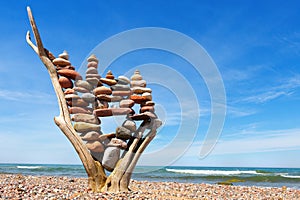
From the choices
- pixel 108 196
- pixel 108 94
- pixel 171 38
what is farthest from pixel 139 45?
pixel 108 196

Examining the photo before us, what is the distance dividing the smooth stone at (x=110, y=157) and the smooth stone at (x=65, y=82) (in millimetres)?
1620

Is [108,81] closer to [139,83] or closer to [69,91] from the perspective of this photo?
[139,83]

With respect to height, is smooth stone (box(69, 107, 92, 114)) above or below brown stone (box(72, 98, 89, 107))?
below

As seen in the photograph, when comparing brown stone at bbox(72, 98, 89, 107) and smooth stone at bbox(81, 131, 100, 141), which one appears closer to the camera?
smooth stone at bbox(81, 131, 100, 141)

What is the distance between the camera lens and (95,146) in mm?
6430

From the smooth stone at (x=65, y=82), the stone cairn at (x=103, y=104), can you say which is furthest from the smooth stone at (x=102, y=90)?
the smooth stone at (x=65, y=82)

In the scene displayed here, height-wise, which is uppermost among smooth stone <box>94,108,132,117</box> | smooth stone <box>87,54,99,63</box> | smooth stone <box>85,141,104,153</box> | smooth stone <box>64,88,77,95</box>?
smooth stone <box>87,54,99,63</box>

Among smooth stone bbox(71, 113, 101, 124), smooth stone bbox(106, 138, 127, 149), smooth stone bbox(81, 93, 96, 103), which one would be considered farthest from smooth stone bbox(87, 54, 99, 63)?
smooth stone bbox(106, 138, 127, 149)

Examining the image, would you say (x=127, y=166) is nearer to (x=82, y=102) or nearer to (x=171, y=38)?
(x=82, y=102)

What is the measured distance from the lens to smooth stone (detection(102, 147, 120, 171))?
6410 mm

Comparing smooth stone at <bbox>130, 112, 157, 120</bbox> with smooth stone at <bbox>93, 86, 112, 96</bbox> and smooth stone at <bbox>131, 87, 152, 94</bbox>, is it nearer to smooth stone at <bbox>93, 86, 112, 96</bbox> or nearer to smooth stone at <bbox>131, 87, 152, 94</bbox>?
smooth stone at <bbox>131, 87, 152, 94</bbox>

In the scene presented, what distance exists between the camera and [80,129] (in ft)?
21.1

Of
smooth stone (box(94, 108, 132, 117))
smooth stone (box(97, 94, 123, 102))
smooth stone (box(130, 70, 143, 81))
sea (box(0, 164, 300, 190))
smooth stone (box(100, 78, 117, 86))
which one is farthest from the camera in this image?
sea (box(0, 164, 300, 190))

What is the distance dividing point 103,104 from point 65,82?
97cm
